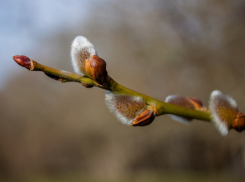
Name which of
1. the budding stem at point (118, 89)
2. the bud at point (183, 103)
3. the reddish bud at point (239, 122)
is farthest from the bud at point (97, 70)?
the reddish bud at point (239, 122)

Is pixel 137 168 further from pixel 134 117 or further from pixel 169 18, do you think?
pixel 134 117

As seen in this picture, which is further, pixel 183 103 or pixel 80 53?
pixel 183 103

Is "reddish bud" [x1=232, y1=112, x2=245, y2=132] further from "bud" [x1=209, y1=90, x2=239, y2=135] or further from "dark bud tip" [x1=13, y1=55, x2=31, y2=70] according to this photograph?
"dark bud tip" [x1=13, y1=55, x2=31, y2=70]

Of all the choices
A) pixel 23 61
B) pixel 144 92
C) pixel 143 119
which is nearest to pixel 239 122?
pixel 143 119

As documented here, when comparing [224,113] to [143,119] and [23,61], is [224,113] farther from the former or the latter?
[23,61]

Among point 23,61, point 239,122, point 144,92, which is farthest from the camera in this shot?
point 144,92

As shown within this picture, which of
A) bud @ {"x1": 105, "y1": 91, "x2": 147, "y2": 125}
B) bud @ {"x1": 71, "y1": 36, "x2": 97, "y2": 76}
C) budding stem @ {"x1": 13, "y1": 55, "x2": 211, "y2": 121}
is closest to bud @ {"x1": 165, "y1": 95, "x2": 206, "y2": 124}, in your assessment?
budding stem @ {"x1": 13, "y1": 55, "x2": 211, "y2": 121}

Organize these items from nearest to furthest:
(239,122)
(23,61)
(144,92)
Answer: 1. (23,61)
2. (239,122)
3. (144,92)
